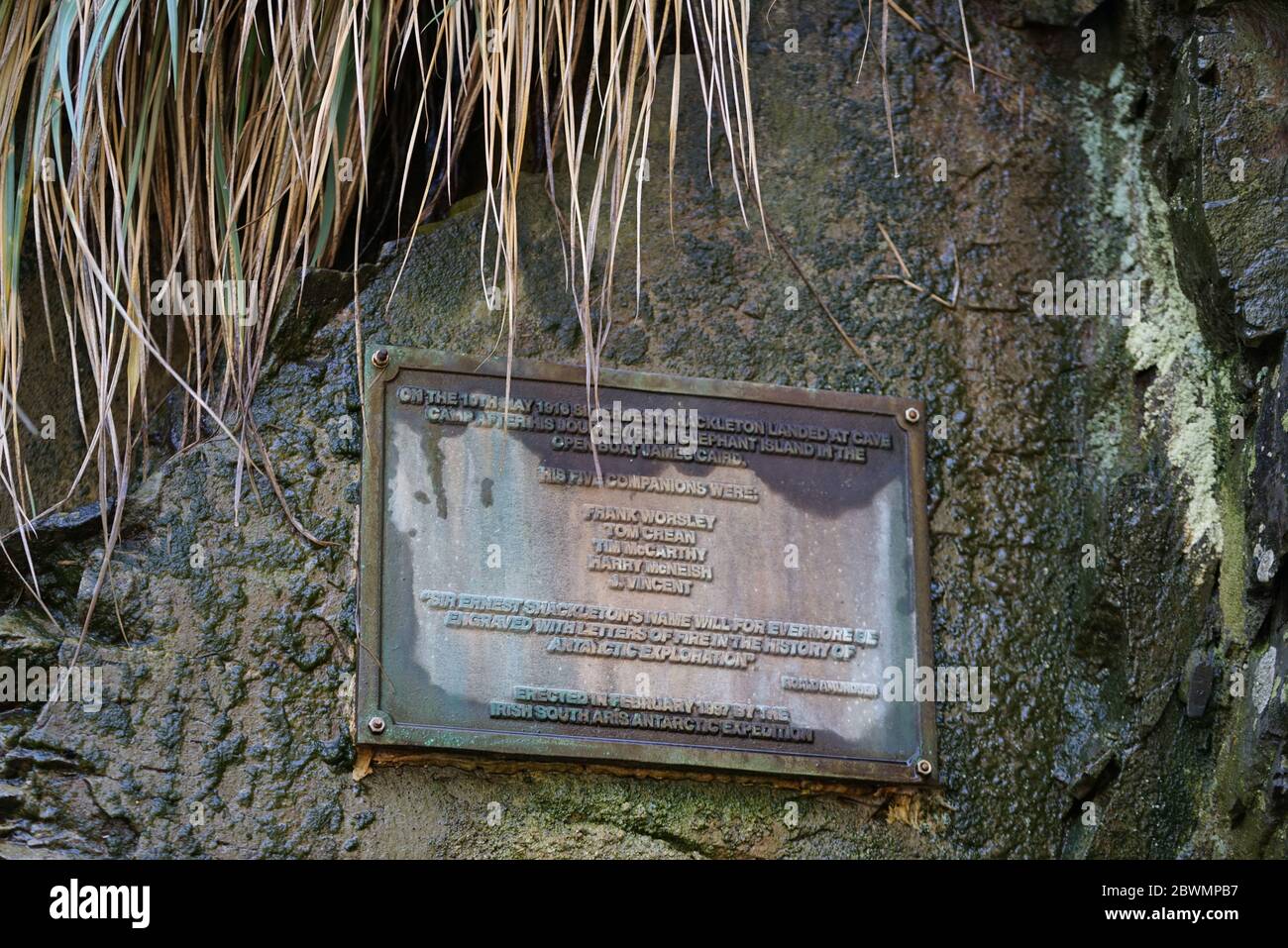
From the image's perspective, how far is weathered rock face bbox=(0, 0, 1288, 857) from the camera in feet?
10.0

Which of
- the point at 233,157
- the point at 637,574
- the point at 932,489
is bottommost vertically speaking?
the point at 637,574

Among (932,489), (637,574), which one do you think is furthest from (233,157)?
(932,489)

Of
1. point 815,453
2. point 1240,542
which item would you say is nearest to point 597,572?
point 815,453

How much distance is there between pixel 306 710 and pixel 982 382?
158cm

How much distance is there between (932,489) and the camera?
3.49m

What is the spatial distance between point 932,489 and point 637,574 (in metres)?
0.68

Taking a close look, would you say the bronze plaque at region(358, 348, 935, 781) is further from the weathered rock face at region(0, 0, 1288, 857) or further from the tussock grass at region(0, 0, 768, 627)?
the tussock grass at region(0, 0, 768, 627)

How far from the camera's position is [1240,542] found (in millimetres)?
3465

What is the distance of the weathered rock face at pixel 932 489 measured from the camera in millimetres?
3055

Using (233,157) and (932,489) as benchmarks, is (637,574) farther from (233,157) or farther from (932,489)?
(233,157)

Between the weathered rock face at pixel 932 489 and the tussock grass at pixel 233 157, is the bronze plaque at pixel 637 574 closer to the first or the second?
the weathered rock face at pixel 932 489

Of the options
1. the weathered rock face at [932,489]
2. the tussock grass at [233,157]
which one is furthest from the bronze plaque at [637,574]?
the tussock grass at [233,157]

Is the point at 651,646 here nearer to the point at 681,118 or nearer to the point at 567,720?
the point at 567,720

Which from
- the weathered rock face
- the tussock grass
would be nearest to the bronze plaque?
the weathered rock face
